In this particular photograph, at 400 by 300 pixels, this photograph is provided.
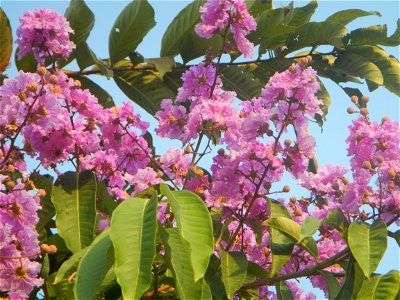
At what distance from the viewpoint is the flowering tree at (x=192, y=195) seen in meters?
1.37

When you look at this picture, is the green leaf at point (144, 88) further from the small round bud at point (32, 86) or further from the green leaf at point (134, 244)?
the green leaf at point (134, 244)

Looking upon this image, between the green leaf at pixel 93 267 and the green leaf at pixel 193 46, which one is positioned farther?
the green leaf at pixel 193 46

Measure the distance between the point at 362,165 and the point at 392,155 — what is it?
0.07m

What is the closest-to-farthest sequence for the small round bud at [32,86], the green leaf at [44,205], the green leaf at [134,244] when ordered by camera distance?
the green leaf at [134,244] → the small round bud at [32,86] → the green leaf at [44,205]

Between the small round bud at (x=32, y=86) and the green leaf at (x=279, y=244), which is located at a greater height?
the small round bud at (x=32, y=86)

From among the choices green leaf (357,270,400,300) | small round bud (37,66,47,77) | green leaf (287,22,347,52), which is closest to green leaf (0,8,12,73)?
small round bud (37,66,47,77)

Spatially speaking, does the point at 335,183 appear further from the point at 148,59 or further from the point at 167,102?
the point at 148,59

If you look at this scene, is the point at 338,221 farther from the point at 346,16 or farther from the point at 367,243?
the point at 346,16

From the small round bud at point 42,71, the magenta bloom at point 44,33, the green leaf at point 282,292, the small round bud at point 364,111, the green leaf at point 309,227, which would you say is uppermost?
the magenta bloom at point 44,33

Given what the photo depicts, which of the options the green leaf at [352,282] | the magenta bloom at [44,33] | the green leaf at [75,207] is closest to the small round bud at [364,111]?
the green leaf at [352,282]

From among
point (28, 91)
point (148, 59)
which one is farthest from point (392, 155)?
point (148, 59)

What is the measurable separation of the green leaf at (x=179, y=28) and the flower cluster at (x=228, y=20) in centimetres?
44

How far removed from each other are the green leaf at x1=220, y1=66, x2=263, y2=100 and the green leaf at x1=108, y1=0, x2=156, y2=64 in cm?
28

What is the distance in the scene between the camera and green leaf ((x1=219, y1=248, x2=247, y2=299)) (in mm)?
1534
